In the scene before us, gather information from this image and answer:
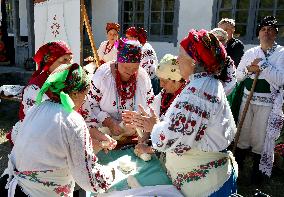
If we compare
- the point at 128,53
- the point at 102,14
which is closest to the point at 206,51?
the point at 128,53

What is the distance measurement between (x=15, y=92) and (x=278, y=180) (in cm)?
401

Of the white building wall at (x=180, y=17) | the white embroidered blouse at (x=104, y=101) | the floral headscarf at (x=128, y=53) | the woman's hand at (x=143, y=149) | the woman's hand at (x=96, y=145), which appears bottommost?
the woman's hand at (x=143, y=149)

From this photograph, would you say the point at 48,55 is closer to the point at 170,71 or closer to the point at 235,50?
the point at 170,71

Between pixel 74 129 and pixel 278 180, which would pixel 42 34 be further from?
pixel 278 180

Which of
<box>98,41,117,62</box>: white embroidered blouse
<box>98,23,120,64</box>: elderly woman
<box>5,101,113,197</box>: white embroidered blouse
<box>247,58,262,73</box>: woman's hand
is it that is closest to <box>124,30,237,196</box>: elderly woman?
<box>5,101,113,197</box>: white embroidered blouse

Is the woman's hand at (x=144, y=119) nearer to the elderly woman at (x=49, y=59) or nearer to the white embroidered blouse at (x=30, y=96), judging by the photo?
the white embroidered blouse at (x=30, y=96)

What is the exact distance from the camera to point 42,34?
374 centimetres

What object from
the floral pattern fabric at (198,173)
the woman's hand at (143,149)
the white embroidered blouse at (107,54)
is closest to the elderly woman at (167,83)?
the woman's hand at (143,149)

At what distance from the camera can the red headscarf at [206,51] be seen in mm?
1881

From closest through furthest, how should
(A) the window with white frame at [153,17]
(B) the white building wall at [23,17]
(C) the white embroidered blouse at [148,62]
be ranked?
1. (C) the white embroidered blouse at [148,62]
2. (A) the window with white frame at [153,17]
3. (B) the white building wall at [23,17]

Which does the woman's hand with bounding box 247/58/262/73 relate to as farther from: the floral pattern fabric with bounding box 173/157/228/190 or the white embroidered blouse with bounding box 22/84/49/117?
the white embroidered blouse with bounding box 22/84/49/117

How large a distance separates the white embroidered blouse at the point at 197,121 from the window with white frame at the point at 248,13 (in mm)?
5899

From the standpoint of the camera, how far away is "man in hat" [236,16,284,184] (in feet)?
13.5

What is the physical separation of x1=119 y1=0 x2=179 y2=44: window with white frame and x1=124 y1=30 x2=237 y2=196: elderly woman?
6.57 m
